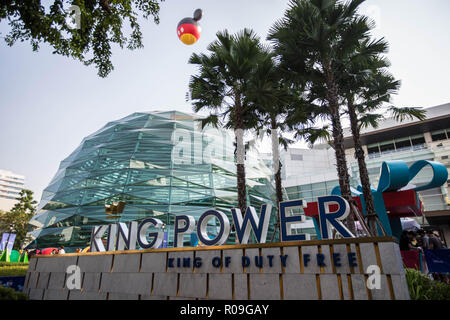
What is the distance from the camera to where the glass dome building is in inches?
741

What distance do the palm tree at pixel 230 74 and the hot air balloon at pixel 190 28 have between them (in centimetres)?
344

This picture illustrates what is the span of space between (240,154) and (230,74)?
339 centimetres

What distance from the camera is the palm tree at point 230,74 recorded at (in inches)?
432

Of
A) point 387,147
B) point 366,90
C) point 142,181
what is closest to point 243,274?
point 366,90

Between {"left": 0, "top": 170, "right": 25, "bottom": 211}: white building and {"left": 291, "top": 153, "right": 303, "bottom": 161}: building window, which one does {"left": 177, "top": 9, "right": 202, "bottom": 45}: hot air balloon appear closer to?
{"left": 291, "top": 153, "right": 303, "bottom": 161}: building window

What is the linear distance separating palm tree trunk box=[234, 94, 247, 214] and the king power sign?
3.08 m

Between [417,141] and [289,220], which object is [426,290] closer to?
[289,220]

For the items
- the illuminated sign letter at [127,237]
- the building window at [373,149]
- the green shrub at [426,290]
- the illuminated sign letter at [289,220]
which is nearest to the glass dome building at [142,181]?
the illuminated sign letter at [127,237]

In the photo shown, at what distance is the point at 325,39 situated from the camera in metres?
9.96

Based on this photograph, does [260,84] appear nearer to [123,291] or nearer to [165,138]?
[123,291]

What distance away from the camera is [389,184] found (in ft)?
38.7

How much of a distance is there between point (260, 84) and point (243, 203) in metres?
4.64
